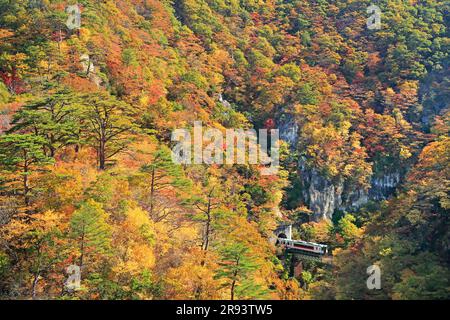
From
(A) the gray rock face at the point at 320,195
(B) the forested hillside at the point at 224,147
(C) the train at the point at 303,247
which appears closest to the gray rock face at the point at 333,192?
(A) the gray rock face at the point at 320,195

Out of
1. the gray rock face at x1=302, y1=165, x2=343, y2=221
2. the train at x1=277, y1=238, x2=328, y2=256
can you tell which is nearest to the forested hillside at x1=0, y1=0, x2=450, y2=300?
the gray rock face at x1=302, y1=165, x2=343, y2=221

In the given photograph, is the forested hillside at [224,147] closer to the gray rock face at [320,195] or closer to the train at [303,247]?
the gray rock face at [320,195]

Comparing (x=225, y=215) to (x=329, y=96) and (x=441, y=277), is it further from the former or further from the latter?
(x=329, y=96)

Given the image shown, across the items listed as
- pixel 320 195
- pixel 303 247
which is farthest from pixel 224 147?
pixel 320 195

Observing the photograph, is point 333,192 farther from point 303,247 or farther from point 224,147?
point 224,147

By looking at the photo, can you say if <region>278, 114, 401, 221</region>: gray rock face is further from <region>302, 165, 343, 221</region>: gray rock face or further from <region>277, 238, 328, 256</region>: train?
<region>277, 238, 328, 256</region>: train

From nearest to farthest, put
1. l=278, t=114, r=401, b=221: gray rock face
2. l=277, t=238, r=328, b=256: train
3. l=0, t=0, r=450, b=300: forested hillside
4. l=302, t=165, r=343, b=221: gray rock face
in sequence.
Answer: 1. l=0, t=0, r=450, b=300: forested hillside
2. l=277, t=238, r=328, b=256: train
3. l=302, t=165, r=343, b=221: gray rock face
4. l=278, t=114, r=401, b=221: gray rock face
